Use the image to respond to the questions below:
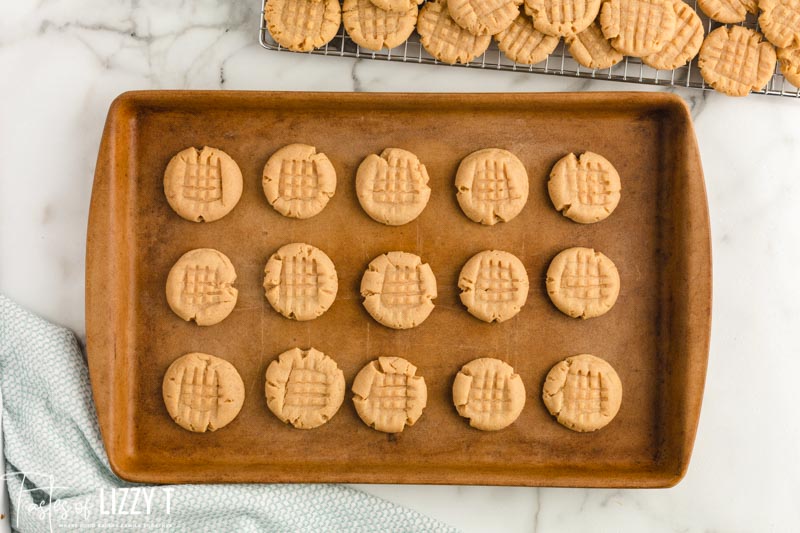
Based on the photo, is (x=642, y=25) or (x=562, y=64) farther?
(x=562, y=64)

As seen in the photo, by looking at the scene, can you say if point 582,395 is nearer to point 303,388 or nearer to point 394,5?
point 303,388

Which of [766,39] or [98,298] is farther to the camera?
[766,39]

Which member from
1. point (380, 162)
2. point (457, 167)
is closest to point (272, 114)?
point (380, 162)

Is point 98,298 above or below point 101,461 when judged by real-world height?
above

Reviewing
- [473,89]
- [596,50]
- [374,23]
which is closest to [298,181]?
[374,23]

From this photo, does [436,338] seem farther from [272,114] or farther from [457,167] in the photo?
[272,114]

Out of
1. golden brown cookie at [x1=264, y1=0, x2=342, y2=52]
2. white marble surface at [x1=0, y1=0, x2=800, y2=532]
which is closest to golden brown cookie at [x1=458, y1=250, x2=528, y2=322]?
white marble surface at [x1=0, y1=0, x2=800, y2=532]
